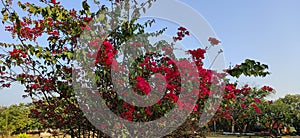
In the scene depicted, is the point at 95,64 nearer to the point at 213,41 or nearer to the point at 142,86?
the point at 142,86

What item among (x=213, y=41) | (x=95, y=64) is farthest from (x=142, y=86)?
(x=213, y=41)

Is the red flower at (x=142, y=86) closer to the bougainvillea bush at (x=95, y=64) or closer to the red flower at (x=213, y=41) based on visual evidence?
the bougainvillea bush at (x=95, y=64)

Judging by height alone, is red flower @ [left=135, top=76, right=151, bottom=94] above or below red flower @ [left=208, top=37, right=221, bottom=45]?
below

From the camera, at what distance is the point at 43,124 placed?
10.3 feet

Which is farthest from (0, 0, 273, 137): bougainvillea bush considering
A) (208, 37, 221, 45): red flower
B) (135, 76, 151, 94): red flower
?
(208, 37, 221, 45): red flower

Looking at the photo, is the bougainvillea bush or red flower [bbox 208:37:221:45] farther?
red flower [bbox 208:37:221:45]

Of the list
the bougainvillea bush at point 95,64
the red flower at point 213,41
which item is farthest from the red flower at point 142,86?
the red flower at point 213,41

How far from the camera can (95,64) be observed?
251 centimetres

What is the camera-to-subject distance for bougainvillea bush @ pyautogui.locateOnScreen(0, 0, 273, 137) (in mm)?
2504

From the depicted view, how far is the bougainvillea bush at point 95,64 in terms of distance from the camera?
8.21 ft

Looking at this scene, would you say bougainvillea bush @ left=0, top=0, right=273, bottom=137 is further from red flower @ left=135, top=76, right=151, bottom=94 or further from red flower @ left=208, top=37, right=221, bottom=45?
red flower @ left=208, top=37, right=221, bottom=45

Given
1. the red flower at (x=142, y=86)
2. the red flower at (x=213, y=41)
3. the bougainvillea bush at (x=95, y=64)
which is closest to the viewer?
the red flower at (x=142, y=86)

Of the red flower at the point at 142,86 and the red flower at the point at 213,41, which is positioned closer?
the red flower at the point at 142,86

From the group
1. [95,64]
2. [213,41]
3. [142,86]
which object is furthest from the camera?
[213,41]
